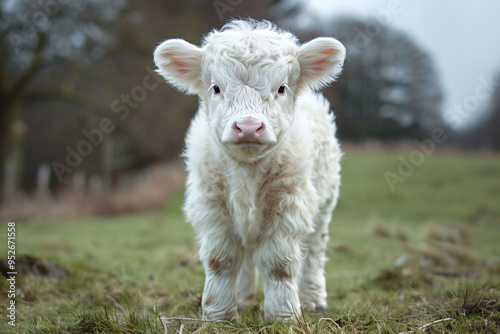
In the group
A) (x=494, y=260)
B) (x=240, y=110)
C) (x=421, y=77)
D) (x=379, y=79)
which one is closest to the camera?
(x=240, y=110)

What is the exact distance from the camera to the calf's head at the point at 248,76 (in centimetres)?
325

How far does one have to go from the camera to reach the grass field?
3055mm

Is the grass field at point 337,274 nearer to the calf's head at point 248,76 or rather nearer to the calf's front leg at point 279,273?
the calf's front leg at point 279,273

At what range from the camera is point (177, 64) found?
12.8 ft

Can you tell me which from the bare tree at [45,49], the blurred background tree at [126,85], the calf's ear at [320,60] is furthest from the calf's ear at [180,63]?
the bare tree at [45,49]

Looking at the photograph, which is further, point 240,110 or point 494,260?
point 494,260

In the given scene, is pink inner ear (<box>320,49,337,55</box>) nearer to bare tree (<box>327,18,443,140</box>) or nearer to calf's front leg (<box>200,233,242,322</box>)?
calf's front leg (<box>200,233,242,322</box>)

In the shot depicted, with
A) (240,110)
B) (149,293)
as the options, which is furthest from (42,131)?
(240,110)

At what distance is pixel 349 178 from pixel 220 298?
49.5 ft

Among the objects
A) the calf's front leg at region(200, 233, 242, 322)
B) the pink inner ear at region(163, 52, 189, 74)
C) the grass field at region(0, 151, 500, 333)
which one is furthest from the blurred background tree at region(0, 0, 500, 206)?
the calf's front leg at region(200, 233, 242, 322)

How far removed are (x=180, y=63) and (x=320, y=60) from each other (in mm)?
1258

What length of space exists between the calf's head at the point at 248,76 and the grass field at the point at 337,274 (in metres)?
1.37

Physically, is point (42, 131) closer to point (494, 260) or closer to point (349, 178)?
point (349, 178)

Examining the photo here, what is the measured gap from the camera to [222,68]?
11.5 feet
